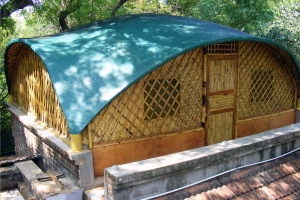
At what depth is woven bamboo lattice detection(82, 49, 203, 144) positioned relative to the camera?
4480mm

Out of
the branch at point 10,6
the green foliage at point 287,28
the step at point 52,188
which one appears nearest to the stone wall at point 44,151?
the step at point 52,188

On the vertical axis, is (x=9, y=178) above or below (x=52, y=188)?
below

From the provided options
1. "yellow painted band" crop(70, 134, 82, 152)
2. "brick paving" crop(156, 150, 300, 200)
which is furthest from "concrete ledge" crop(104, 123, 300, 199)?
"yellow painted band" crop(70, 134, 82, 152)

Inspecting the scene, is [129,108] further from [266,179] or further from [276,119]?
[276,119]

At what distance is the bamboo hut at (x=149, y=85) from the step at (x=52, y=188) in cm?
47

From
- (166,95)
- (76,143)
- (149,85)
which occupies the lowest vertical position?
(76,143)

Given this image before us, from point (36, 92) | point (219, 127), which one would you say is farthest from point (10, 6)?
point (219, 127)

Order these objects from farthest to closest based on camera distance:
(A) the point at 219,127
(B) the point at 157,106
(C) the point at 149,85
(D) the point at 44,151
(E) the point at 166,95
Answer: (A) the point at 219,127, (D) the point at 44,151, (E) the point at 166,95, (B) the point at 157,106, (C) the point at 149,85

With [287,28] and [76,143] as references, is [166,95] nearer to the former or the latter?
[76,143]

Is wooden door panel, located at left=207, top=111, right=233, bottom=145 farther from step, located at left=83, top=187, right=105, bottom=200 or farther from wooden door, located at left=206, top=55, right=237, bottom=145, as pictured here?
step, located at left=83, top=187, right=105, bottom=200

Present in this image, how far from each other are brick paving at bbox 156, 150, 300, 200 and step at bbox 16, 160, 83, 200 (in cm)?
146

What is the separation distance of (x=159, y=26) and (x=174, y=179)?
3.21 meters

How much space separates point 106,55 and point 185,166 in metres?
2.27

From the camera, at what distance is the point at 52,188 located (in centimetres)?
415
